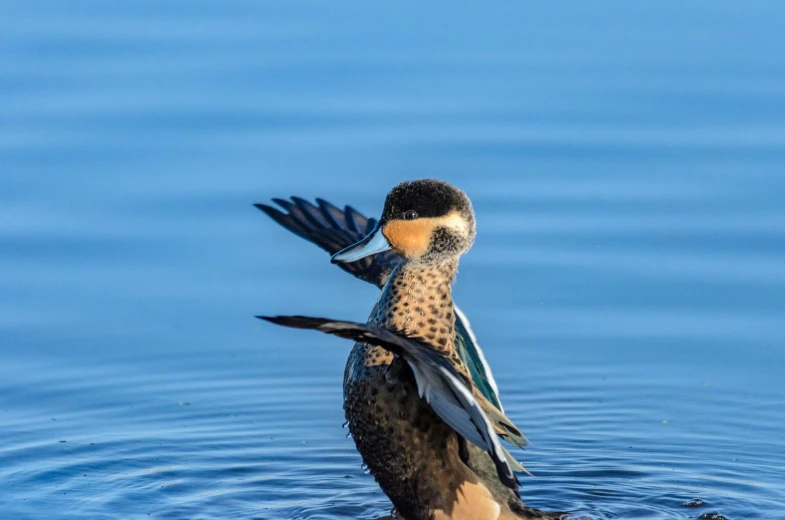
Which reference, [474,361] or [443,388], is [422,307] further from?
[443,388]

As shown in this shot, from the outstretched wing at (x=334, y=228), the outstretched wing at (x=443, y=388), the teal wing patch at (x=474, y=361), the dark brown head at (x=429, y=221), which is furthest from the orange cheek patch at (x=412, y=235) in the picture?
the outstretched wing at (x=334, y=228)

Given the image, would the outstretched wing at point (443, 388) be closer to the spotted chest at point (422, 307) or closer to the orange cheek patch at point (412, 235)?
the spotted chest at point (422, 307)

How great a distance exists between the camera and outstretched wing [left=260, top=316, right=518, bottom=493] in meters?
6.16

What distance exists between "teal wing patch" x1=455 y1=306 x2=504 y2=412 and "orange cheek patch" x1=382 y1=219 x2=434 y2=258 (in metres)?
0.55

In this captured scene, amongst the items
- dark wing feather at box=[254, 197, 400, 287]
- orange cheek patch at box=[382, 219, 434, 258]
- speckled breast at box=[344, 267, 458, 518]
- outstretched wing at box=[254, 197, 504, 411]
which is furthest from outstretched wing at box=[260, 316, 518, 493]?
dark wing feather at box=[254, 197, 400, 287]

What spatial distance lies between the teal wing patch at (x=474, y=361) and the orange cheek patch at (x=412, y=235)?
1.82ft

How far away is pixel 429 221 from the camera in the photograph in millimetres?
7301

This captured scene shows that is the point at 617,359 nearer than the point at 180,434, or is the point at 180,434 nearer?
the point at 180,434

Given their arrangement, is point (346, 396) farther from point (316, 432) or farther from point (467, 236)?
point (316, 432)

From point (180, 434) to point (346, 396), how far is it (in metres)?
1.61

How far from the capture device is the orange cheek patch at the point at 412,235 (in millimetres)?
7309

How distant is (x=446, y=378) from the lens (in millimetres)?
6281

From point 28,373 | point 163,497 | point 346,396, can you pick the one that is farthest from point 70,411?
point 346,396

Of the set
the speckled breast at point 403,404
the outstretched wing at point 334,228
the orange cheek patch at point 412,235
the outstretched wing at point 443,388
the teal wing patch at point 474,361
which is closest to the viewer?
the outstretched wing at point 443,388
